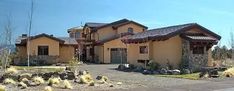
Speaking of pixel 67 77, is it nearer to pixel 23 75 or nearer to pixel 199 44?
pixel 23 75

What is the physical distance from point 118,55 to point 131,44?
11.9m

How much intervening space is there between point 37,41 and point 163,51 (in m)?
20.1

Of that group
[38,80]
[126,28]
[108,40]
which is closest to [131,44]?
[108,40]

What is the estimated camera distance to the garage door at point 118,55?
168 ft

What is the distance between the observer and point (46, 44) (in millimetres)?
48531

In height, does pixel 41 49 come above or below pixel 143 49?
above

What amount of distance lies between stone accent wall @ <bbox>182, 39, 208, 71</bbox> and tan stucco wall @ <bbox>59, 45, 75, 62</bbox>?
22195 millimetres

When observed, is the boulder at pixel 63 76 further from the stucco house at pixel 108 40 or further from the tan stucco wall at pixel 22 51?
the stucco house at pixel 108 40

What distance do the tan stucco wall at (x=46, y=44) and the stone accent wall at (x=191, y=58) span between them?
21.0 meters

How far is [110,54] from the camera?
5119 cm

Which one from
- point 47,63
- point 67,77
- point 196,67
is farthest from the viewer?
point 47,63

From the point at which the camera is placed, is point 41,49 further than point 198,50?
Yes

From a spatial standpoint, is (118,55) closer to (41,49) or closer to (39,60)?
(41,49)

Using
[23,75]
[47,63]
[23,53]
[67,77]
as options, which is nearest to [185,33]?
[67,77]
